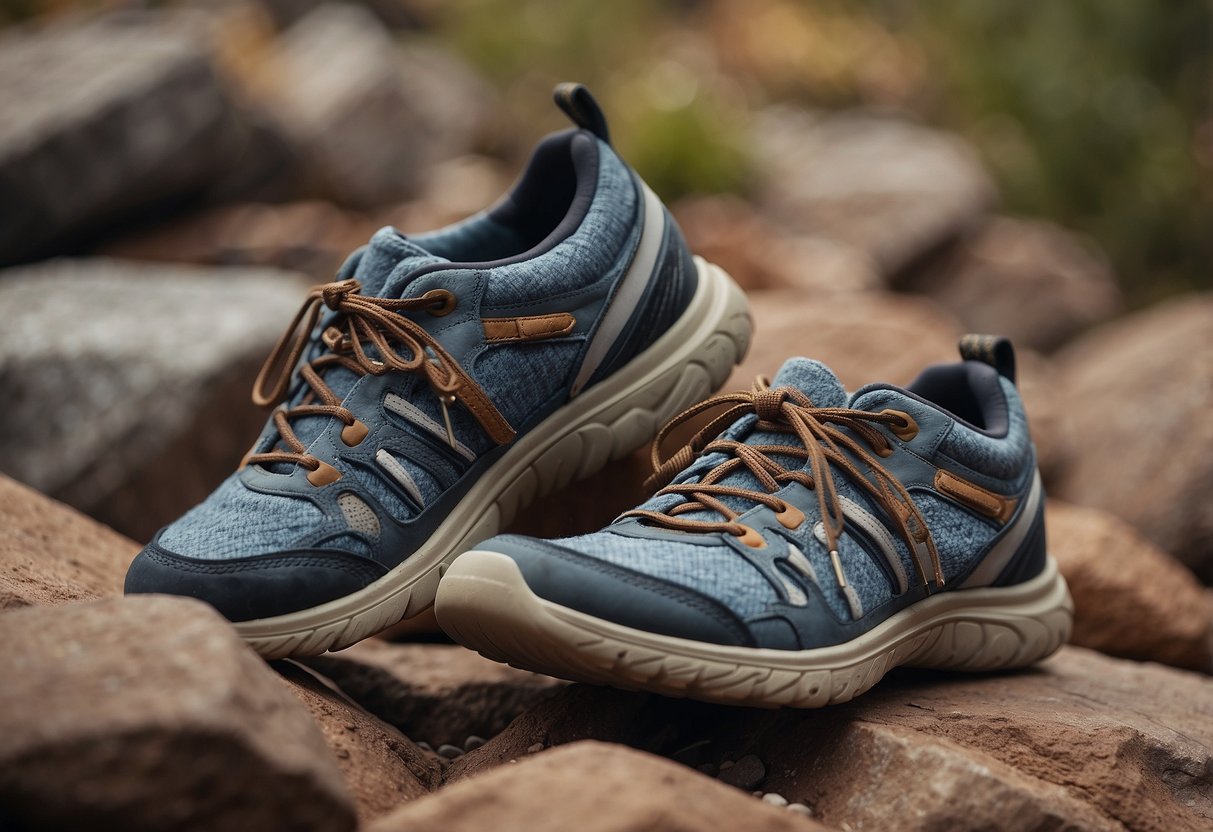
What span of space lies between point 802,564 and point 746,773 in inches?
13.8

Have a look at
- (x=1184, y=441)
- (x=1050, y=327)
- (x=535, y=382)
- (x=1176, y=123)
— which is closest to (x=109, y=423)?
(x=535, y=382)

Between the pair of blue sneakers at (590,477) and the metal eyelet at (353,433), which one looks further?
the metal eyelet at (353,433)

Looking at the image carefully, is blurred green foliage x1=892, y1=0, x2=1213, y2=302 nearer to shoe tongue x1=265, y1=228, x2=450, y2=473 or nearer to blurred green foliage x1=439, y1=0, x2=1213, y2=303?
blurred green foliage x1=439, y1=0, x2=1213, y2=303

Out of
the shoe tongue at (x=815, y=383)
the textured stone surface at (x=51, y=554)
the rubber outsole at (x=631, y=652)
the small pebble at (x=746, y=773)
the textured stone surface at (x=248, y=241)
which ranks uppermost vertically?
the shoe tongue at (x=815, y=383)

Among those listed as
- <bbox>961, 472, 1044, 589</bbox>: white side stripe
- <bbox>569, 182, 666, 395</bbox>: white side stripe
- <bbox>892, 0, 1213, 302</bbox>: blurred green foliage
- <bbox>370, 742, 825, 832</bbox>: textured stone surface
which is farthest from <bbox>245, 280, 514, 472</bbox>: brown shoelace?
<bbox>892, 0, 1213, 302</bbox>: blurred green foliage

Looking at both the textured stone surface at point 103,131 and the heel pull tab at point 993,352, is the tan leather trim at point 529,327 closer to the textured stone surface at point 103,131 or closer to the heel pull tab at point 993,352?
the heel pull tab at point 993,352

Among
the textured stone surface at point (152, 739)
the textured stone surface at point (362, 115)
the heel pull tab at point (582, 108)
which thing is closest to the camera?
the textured stone surface at point (152, 739)

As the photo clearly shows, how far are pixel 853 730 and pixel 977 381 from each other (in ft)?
2.65

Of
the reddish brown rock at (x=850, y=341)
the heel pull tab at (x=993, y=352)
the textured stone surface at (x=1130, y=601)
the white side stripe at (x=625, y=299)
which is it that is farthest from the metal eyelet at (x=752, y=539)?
the textured stone surface at (x=1130, y=601)

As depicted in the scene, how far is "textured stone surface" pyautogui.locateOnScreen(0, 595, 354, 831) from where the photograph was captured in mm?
1205

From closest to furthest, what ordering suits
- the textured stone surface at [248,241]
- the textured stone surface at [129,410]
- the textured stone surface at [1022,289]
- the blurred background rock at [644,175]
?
the textured stone surface at [129,410], the blurred background rock at [644,175], the textured stone surface at [248,241], the textured stone surface at [1022,289]

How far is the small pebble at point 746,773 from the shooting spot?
178 centimetres

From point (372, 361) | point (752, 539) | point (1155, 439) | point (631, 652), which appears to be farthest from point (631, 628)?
point (1155, 439)

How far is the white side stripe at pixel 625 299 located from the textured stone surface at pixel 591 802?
35.7 inches
